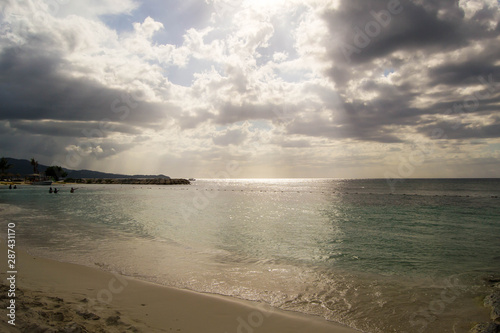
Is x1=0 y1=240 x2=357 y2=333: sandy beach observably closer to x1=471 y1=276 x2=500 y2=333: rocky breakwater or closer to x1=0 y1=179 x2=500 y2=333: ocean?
x1=0 y1=179 x2=500 y2=333: ocean

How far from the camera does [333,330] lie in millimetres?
6941

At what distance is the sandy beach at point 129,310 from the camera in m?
5.94

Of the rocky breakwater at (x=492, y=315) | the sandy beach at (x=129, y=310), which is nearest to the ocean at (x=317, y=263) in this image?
the rocky breakwater at (x=492, y=315)

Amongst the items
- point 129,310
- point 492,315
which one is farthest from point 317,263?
point 129,310

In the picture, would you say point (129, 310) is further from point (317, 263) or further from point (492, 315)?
point (492, 315)

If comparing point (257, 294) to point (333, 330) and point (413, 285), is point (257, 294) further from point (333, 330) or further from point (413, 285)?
point (413, 285)

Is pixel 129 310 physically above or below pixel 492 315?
above

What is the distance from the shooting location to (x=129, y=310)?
7348 mm

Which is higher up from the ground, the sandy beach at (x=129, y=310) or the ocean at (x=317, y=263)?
the sandy beach at (x=129, y=310)

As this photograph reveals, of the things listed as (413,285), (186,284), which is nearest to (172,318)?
(186,284)

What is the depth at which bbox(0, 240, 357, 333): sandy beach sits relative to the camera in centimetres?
594

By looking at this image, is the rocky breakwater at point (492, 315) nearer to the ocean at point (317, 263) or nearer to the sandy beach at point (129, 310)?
the ocean at point (317, 263)

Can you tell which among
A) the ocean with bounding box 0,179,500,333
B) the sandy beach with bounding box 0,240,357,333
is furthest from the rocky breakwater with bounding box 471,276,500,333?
the sandy beach with bounding box 0,240,357,333

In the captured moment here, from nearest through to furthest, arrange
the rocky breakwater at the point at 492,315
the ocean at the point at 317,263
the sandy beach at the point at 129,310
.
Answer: the sandy beach at the point at 129,310 → the rocky breakwater at the point at 492,315 → the ocean at the point at 317,263
